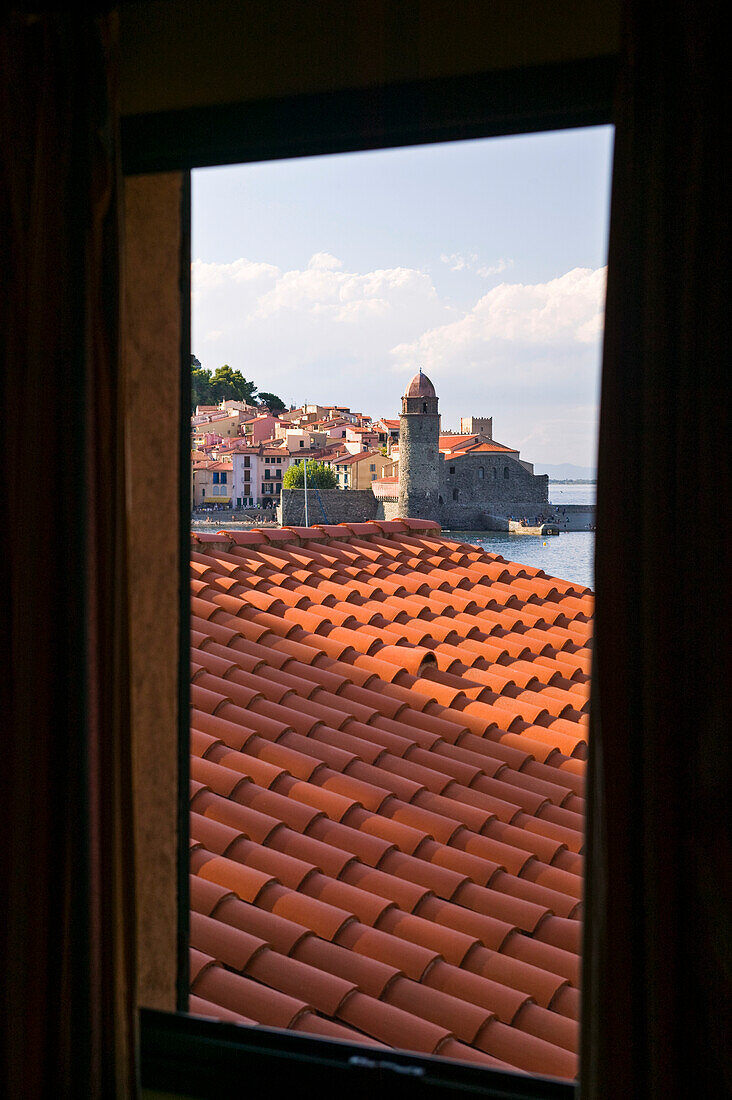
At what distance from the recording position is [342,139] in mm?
1315

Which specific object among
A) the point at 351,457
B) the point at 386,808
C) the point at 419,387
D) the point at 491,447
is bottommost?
the point at 386,808

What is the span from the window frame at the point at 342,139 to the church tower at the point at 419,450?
56.7 ft

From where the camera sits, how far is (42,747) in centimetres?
123

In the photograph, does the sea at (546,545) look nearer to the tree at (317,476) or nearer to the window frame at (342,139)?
the window frame at (342,139)

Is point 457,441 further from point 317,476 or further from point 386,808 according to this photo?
point 386,808

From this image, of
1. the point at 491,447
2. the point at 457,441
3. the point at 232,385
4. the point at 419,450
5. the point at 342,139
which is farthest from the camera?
the point at 419,450

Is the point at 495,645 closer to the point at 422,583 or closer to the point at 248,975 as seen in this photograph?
the point at 422,583

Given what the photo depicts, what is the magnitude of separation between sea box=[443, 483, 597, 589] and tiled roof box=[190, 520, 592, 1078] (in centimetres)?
87

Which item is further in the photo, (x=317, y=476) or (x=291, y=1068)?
(x=317, y=476)

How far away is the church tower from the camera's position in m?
19.1

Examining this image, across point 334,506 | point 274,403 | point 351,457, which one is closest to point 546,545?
point 334,506

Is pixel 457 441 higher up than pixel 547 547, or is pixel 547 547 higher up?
pixel 457 441

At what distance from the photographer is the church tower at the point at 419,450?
19.1m

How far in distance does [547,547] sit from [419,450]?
977 centimetres
